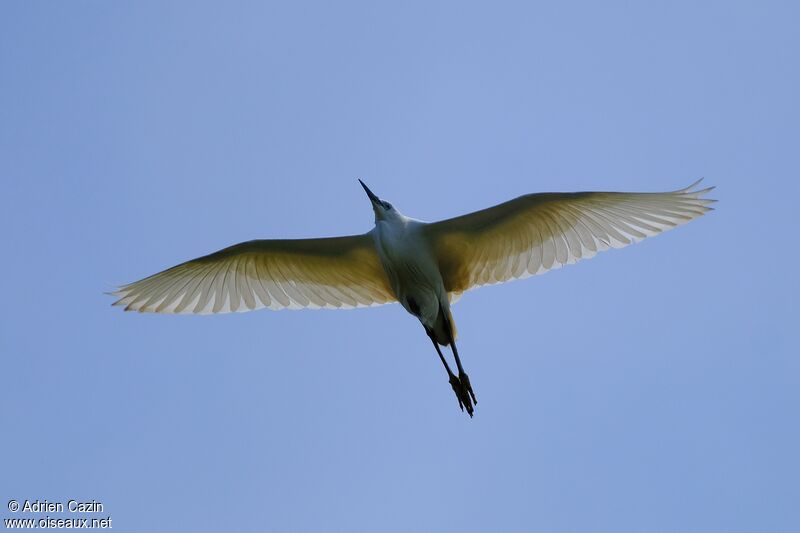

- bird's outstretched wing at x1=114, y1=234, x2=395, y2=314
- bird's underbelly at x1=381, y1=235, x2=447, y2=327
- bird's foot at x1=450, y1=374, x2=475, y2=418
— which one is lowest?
bird's foot at x1=450, y1=374, x2=475, y2=418

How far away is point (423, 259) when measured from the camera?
39.4 feet

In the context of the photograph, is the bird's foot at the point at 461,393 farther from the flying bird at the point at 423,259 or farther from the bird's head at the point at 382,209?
the bird's head at the point at 382,209

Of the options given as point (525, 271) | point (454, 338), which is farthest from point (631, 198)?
point (454, 338)

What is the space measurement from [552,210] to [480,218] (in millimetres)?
856

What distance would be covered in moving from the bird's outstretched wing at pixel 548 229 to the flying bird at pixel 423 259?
0.5 inches

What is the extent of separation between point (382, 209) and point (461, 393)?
7.98ft

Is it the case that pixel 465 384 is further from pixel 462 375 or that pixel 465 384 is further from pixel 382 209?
pixel 382 209

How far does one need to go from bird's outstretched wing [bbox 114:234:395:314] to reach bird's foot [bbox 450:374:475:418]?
4.51 ft

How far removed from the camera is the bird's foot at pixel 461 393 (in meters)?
12.5

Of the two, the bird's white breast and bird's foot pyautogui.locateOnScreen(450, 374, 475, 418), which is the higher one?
the bird's white breast

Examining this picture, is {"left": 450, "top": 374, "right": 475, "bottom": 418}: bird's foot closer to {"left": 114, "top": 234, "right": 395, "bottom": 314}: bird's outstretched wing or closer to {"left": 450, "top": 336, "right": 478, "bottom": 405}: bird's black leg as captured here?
{"left": 450, "top": 336, "right": 478, "bottom": 405}: bird's black leg

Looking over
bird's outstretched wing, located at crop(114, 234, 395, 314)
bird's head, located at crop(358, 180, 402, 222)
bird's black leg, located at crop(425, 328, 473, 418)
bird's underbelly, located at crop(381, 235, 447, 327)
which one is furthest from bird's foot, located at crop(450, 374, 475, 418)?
bird's head, located at crop(358, 180, 402, 222)

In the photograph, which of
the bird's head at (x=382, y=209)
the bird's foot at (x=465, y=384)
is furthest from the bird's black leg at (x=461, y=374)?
the bird's head at (x=382, y=209)

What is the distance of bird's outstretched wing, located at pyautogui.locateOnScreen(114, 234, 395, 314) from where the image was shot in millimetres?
12594
